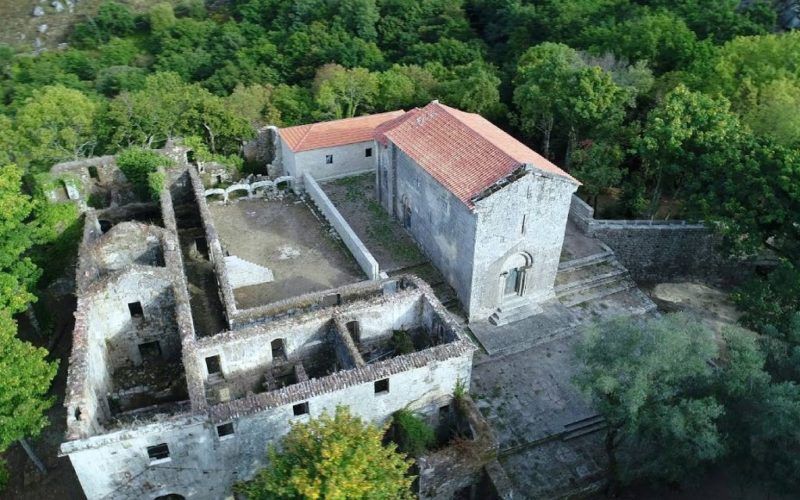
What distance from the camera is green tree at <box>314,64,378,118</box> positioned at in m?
42.9

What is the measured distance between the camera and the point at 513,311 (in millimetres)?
29203

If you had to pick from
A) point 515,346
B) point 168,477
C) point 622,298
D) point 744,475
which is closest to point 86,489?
point 168,477

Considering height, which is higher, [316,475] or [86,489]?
[316,475]

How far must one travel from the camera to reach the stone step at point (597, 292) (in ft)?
100.0

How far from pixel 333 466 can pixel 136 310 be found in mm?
13902

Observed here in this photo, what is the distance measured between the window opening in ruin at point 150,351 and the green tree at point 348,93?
21.8m

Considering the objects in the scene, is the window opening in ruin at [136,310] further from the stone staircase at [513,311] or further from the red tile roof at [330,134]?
the stone staircase at [513,311]

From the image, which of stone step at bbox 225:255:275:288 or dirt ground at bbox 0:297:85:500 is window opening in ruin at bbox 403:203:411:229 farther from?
dirt ground at bbox 0:297:85:500

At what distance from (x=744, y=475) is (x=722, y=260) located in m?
15.8

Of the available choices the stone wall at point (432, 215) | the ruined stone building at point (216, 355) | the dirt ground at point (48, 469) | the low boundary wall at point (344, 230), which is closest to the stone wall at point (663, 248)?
the stone wall at point (432, 215)

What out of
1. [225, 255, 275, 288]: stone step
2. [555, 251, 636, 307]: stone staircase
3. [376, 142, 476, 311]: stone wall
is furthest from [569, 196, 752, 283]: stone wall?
[225, 255, 275, 288]: stone step

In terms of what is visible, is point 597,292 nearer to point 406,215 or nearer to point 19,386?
point 406,215

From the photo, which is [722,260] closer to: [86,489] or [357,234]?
[357,234]

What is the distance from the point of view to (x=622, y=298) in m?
31.2
